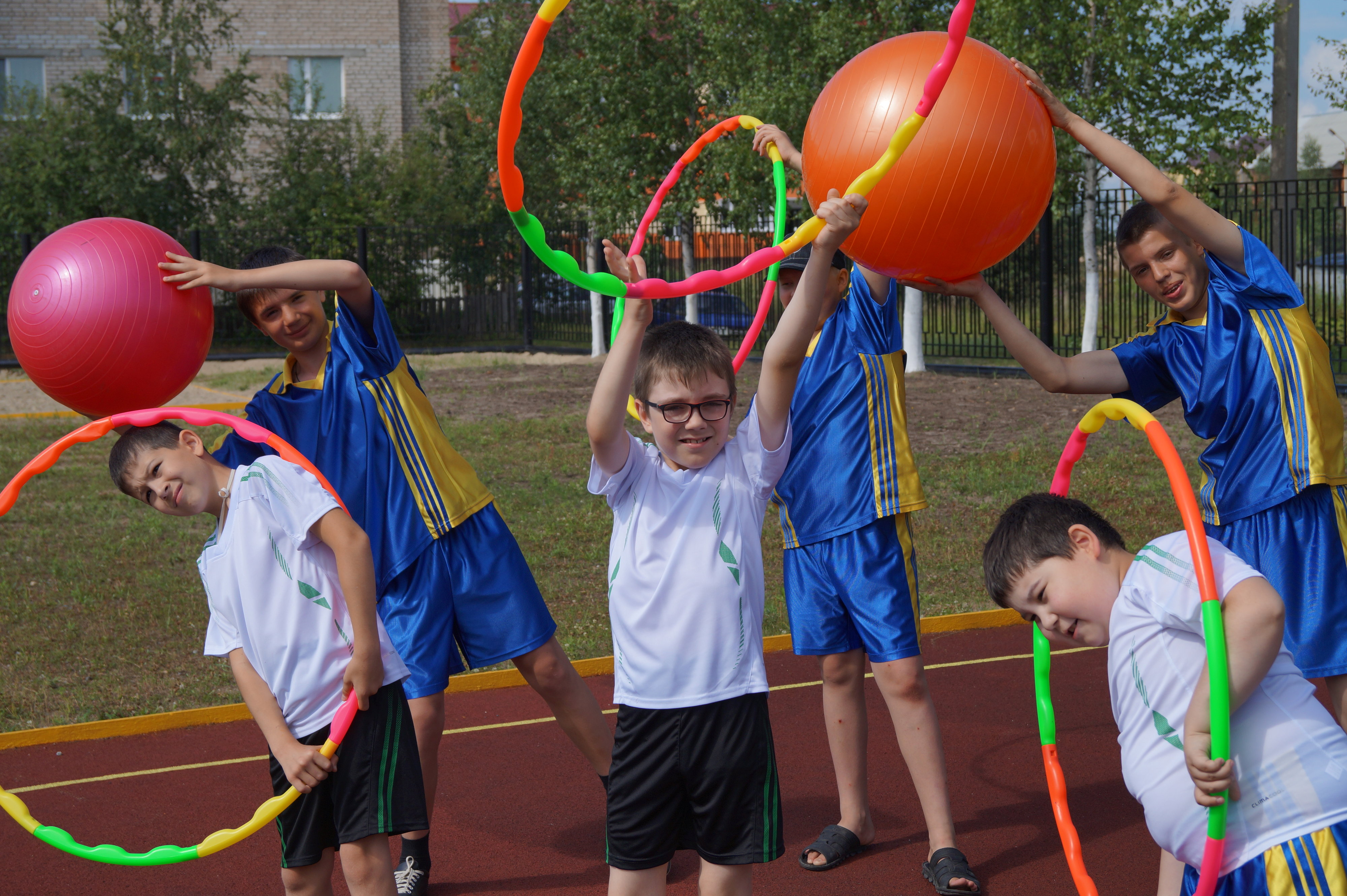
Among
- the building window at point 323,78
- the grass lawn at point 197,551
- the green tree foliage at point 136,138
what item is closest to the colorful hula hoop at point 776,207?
the grass lawn at point 197,551

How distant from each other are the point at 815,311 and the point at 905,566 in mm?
1519

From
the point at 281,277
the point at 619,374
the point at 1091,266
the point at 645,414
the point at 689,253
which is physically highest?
the point at 689,253

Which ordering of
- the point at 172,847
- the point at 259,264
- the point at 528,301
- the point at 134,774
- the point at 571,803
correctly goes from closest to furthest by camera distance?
the point at 172,847 → the point at 259,264 → the point at 571,803 → the point at 134,774 → the point at 528,301

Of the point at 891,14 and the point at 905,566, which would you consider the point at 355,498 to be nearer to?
the point at 905,566

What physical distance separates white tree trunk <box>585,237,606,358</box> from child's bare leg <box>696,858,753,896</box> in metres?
21.2

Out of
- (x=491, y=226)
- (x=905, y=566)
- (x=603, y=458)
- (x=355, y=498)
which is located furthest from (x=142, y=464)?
(x=491, y=226)

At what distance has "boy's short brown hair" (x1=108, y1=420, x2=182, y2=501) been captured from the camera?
332 cm

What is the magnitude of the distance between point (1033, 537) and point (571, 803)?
9.60 feet

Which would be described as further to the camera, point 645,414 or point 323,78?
point 323,78

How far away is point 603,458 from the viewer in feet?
10.4

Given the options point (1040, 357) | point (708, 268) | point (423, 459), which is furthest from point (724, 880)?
point (708, 268)

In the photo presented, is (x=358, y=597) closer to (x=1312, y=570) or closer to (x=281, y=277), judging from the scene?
(x=281, y=277)

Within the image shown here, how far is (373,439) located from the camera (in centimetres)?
410

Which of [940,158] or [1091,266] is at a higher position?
[1091,266]
